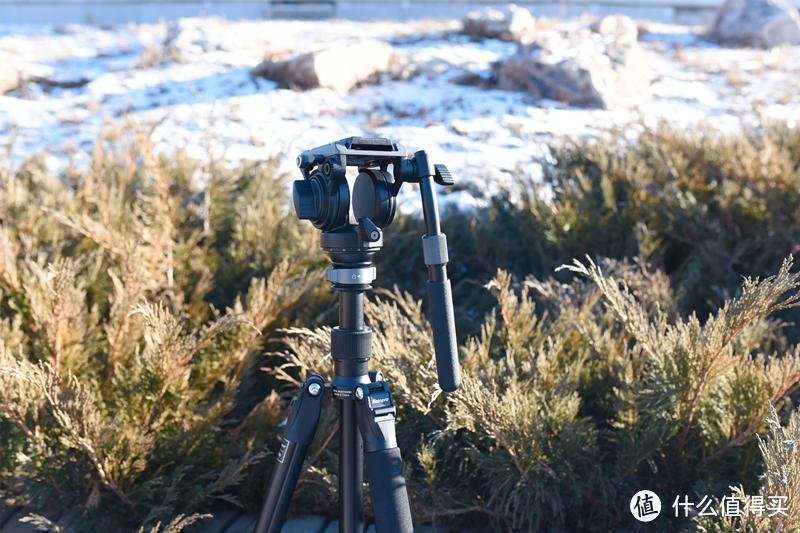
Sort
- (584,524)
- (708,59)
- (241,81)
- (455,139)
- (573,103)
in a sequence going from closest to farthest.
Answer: (584,524) < (455,139) < (573,103) < (241,81) < (708,59)

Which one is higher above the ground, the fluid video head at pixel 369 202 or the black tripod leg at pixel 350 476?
the fluid video head at pixel 369 202

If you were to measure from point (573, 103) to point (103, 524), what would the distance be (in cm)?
720

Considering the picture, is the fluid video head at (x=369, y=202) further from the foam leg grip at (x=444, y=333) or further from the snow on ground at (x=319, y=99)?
the snow on ground at (x=319, y=99)

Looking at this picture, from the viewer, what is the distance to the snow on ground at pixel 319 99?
705 centimetres

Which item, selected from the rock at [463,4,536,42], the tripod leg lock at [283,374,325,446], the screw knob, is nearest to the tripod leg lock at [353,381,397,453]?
the tripod leg lock at [283,374,325,446]

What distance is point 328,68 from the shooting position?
896 centimetres

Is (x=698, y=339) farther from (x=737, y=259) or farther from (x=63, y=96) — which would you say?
(x=63, y=96)

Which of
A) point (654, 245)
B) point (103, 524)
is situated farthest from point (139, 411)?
point (654, 245)

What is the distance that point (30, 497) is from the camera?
2.61 metres

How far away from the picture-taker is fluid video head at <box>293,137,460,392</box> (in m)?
1.67

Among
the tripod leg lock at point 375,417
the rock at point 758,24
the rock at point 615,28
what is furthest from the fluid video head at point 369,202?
the rock at point 758,24

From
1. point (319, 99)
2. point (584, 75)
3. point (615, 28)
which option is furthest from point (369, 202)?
point (615, 28)

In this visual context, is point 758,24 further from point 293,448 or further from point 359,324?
point 293,448

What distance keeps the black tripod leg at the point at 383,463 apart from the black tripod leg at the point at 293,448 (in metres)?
0.15
